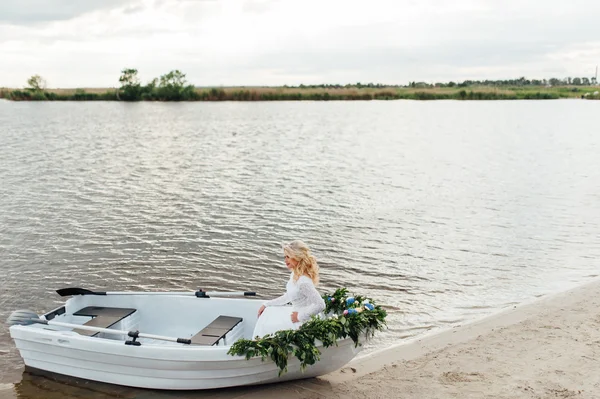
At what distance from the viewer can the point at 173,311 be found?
9375 mm

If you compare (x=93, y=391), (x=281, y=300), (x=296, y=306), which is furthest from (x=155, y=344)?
(x=296, y=306)

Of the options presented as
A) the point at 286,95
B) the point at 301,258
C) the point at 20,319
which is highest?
the point at 286,95

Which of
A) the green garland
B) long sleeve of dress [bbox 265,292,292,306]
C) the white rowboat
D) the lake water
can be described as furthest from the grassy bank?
the green garland

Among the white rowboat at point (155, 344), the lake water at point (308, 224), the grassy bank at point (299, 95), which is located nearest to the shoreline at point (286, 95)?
the grassy bank at point (299, 95)

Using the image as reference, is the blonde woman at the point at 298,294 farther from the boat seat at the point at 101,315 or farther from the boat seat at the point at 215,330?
the boat seat at the point at 101,315

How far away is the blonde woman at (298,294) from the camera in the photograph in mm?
7648

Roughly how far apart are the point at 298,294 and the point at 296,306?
0.72 feet

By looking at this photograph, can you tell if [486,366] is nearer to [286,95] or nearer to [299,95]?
[286,95]

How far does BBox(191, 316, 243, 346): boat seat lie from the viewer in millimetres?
7984

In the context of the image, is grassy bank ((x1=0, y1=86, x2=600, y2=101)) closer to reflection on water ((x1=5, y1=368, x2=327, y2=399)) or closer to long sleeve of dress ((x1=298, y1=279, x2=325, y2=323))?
reflection on water ((x1=5, y1=368, x2=327, y2=399))

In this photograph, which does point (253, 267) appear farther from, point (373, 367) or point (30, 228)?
point (30, 228)

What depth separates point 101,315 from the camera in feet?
29.8

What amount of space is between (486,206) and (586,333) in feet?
35.5

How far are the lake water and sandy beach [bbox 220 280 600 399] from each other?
0.87 metres
